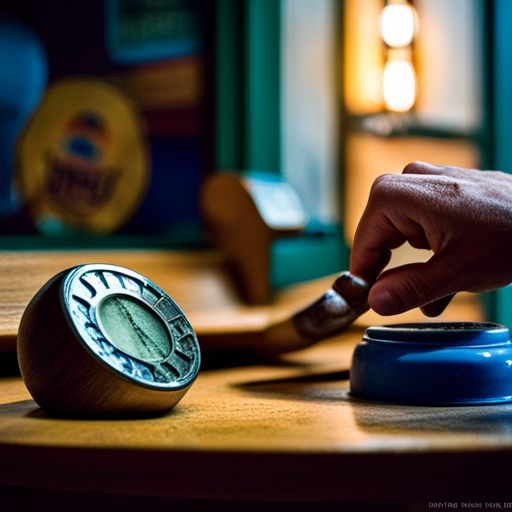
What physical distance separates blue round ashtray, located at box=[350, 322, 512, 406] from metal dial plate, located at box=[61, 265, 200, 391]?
0.65 feet

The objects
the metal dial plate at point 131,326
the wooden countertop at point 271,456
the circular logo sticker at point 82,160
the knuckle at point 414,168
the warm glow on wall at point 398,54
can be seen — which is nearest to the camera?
the wooden countertop at point 271,456

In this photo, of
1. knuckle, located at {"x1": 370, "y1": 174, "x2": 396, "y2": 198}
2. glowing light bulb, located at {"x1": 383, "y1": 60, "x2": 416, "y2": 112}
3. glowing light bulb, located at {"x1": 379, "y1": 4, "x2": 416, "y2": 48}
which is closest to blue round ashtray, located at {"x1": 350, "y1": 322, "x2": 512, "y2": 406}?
knuckle, located at {"x1": 370, "y1": 174, "x2": 396, "y2": 198}

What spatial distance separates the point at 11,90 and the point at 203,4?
1.84 ft

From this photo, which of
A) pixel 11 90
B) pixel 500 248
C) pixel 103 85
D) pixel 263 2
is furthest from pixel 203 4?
pixel 500 248

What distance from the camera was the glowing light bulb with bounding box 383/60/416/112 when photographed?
2828 mm

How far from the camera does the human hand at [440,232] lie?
2.41 feet

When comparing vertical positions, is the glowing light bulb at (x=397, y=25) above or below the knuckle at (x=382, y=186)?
above

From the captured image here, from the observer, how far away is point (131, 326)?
2.37ft

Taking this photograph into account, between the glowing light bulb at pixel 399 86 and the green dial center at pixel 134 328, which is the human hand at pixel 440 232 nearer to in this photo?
the green dial center at pixel 134 328

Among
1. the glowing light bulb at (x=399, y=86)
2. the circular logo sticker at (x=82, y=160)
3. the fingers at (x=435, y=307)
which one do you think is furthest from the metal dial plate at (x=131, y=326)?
the glowing light bulb at (x=399, y=86)

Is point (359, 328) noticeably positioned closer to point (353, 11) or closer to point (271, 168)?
point (271, 168)

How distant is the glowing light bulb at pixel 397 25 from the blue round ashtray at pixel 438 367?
7.59 ft

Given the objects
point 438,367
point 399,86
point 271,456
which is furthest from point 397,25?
point 271,456

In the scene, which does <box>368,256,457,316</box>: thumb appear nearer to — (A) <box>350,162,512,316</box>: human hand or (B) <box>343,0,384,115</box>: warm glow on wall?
(A) <box>350,162,512,316</box>: human hand
